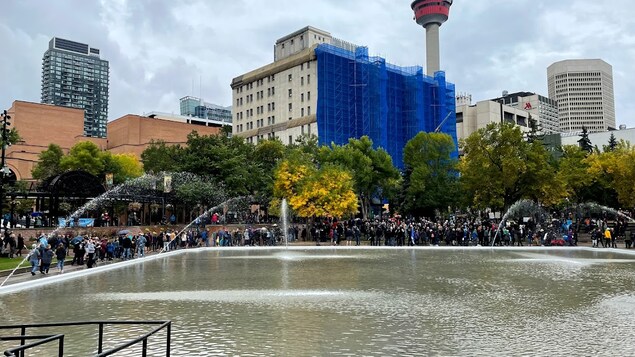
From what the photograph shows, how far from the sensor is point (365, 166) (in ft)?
196

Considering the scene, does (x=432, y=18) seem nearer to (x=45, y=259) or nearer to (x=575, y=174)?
(x=575, y=174)

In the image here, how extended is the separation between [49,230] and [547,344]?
3556cm

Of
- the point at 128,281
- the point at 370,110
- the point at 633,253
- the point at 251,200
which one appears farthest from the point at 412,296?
the point at 370,110

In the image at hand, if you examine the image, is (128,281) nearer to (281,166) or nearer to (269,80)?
(281,166)

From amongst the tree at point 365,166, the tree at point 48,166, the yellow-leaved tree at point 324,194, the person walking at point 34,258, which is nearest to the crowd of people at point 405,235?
the yellow-leaved tree at point 324,194

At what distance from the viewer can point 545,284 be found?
17.4 m

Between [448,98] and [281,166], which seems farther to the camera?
[448,98]

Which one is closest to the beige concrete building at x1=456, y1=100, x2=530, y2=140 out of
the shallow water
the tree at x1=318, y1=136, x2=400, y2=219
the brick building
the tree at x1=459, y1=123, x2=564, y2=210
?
the brick building

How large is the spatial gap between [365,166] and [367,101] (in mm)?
27757

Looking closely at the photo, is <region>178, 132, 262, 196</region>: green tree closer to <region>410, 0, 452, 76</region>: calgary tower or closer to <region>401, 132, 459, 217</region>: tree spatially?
<region>401, 132, 459, 217</region>: tree

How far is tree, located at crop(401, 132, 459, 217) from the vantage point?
58.7 m

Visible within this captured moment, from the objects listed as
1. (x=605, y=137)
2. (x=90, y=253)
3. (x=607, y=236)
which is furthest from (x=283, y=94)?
(x=90, y=253)

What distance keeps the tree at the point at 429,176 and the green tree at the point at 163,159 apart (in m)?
25.8

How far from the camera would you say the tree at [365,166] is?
2318 inches
